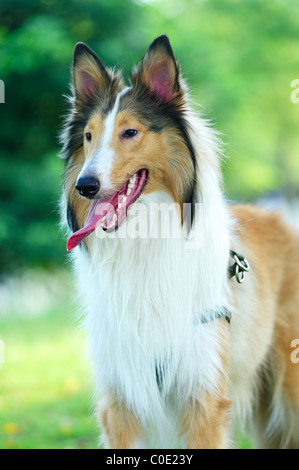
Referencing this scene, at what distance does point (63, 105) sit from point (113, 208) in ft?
35.8

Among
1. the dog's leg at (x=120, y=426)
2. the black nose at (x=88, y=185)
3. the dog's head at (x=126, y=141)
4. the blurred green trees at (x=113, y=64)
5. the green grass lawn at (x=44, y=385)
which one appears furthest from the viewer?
the blurred green trees at (x=113, y=64)

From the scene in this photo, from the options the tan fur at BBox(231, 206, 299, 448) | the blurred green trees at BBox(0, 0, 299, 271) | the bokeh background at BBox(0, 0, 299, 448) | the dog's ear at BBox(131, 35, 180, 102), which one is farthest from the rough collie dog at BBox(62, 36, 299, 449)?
the blurred green trees at BBox(0, 0, 299, 271)

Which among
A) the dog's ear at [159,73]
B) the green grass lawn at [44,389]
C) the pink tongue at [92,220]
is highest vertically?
the dog's ear at [159,73]

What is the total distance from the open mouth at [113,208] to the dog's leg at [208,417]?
91cm

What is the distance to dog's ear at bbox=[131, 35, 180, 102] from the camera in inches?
131

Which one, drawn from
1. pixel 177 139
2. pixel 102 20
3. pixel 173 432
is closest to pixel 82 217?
pixel 177 139

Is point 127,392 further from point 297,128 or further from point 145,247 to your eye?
point 297,128

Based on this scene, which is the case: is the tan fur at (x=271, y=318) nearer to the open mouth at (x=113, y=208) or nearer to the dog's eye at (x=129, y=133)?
the open mouth at (x=113, y=208)

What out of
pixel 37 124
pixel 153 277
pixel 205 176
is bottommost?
pixel 153 277

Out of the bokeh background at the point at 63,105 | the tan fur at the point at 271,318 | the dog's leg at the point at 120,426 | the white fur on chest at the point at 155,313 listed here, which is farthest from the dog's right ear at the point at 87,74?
the bokeh background at the point at 63,105

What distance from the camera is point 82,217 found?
3535 mm

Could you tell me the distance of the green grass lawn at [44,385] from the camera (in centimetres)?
550

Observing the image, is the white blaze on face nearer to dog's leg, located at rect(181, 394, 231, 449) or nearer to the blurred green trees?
dog's leg, located at rect(181, 394, 231, 449)

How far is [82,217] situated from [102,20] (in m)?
11.0
